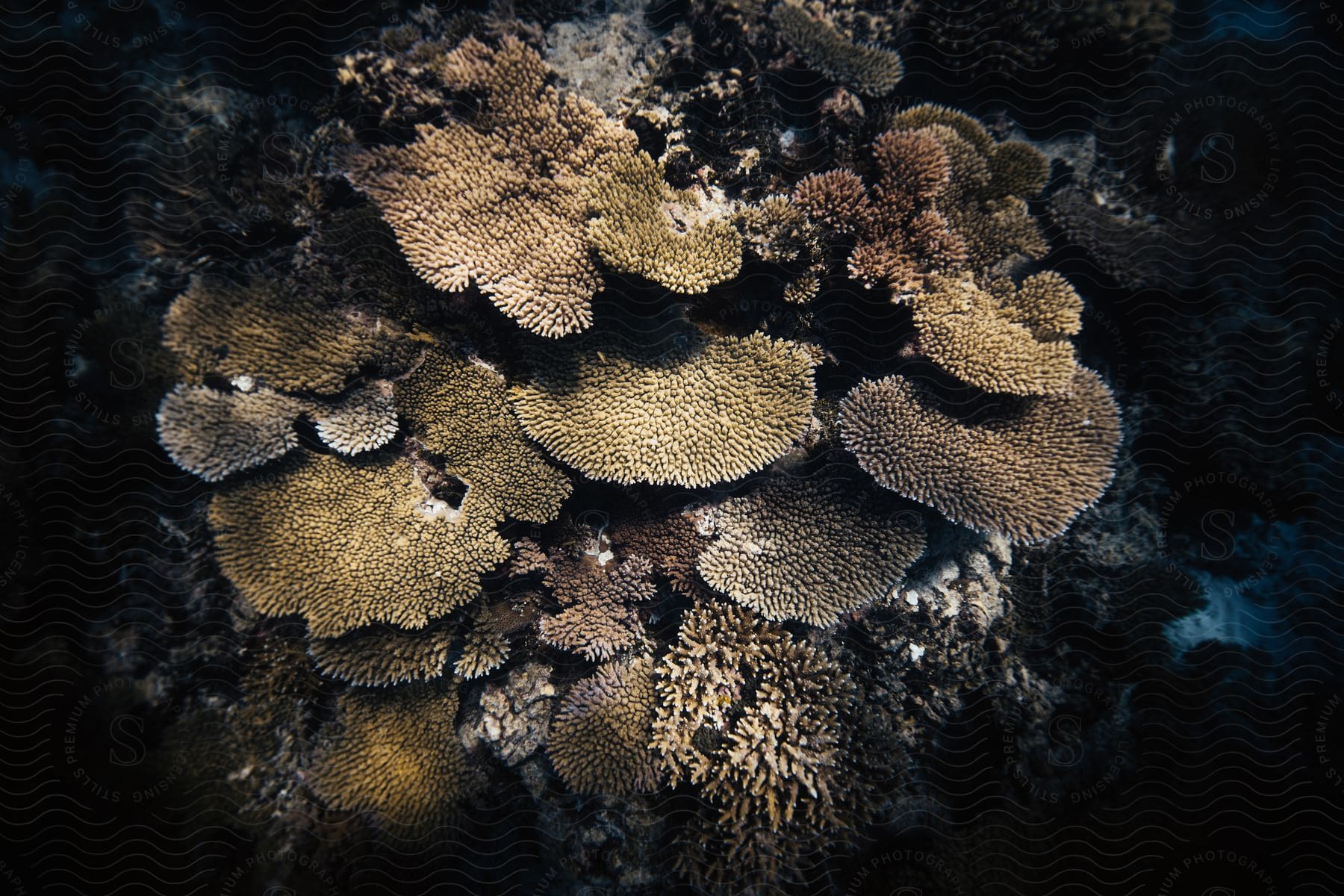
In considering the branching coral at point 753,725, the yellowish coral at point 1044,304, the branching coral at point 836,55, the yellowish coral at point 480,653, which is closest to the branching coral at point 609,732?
the branching coral at point 753,725

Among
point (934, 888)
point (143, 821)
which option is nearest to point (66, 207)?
point (143, 821)

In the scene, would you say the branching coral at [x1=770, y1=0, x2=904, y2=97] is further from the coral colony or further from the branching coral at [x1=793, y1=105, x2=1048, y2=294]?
the branching coral at [x1=793, y1=105, x2=1048, y2=294]

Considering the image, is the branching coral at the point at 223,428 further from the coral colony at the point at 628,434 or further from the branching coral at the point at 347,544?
the branching coral at the point at 347,544

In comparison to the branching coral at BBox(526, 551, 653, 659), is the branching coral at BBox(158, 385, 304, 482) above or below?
above

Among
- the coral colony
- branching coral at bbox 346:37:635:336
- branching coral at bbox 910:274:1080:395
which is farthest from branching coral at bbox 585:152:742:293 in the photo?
branching coral at bbox 910:274:1080:395

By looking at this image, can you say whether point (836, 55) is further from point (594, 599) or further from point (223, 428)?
point (223, 428)
